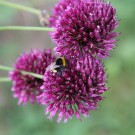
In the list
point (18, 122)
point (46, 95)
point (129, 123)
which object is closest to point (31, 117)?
point (18, 122)

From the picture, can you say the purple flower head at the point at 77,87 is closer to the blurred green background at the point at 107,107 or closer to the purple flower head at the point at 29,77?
the purple flower head at the point at 29,77

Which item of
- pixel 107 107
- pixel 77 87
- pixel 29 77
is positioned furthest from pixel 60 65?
pixel 107 107

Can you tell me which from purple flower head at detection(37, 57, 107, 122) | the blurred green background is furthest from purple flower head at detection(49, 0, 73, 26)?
the blurred green background

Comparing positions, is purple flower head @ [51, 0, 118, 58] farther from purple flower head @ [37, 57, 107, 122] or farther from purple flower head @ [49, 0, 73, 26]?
purple flower head @ [49, 0, 73, 26]

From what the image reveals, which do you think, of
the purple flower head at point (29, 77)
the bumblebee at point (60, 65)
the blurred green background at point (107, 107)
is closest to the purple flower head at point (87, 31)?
the bumblebee at point (60, 65)

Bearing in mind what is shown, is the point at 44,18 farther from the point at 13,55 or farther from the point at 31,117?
the point at 13,55

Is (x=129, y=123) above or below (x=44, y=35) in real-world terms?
below
